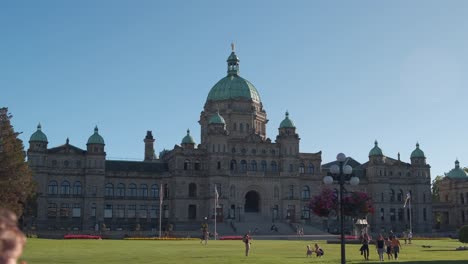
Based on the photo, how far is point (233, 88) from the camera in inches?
4722

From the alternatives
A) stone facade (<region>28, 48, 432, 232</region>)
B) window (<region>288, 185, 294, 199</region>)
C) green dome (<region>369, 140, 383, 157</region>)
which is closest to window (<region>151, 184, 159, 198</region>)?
stone facade (<region>28, 48, 432, 232</region>)

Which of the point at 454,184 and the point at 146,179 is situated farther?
the point at 454,184

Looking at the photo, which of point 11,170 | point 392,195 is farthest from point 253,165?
point 11,170

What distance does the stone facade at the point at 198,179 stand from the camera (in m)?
106

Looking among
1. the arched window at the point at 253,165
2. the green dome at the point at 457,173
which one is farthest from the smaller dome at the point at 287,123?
the green dome at the point at 457,173

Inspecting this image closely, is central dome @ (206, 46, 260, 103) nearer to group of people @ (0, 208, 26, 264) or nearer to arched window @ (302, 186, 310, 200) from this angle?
arched window @ (302, 186, 310, 200)

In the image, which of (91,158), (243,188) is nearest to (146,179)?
(91,158)

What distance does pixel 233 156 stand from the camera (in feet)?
364

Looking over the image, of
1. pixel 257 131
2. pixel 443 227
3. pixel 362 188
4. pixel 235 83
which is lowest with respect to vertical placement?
pixel 443 227

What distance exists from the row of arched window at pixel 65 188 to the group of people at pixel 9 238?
343ft

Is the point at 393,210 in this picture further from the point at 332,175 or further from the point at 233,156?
the point at 332,175

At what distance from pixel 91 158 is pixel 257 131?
3322 centimetres

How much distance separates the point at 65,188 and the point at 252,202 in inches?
1325

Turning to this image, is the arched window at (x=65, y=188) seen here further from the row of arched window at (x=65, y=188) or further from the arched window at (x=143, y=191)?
the arched window at (x=143, y=191)
